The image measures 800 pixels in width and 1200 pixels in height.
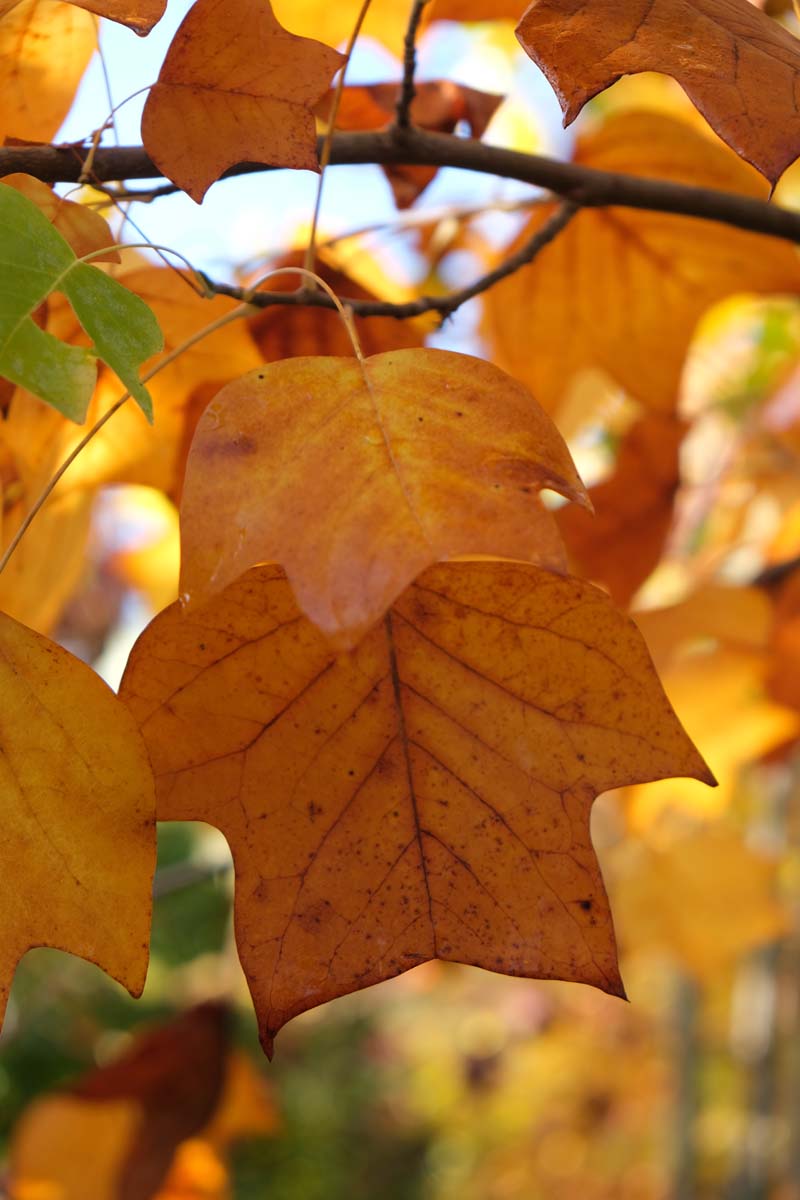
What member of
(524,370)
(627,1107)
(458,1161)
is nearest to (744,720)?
(524,370)

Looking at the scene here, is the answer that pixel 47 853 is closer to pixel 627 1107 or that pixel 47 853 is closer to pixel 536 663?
pixel 536 663

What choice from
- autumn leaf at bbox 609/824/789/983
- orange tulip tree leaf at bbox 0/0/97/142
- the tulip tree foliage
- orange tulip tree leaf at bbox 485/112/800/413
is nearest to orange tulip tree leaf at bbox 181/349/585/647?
the tulip tree foliage

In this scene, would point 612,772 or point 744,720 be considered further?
point 744,720

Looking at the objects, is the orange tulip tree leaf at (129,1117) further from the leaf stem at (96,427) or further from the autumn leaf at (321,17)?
the autumn leaf at (321,17)

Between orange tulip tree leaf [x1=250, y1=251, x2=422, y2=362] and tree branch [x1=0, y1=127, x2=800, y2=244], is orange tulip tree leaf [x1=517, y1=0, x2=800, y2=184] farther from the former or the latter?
orange tulip tree leaf [x1=250, y1=251, x2=422, y2=362]

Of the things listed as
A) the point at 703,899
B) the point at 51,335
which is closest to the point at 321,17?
the point at 51,335

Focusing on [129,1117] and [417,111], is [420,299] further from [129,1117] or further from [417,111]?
[129,1117]
